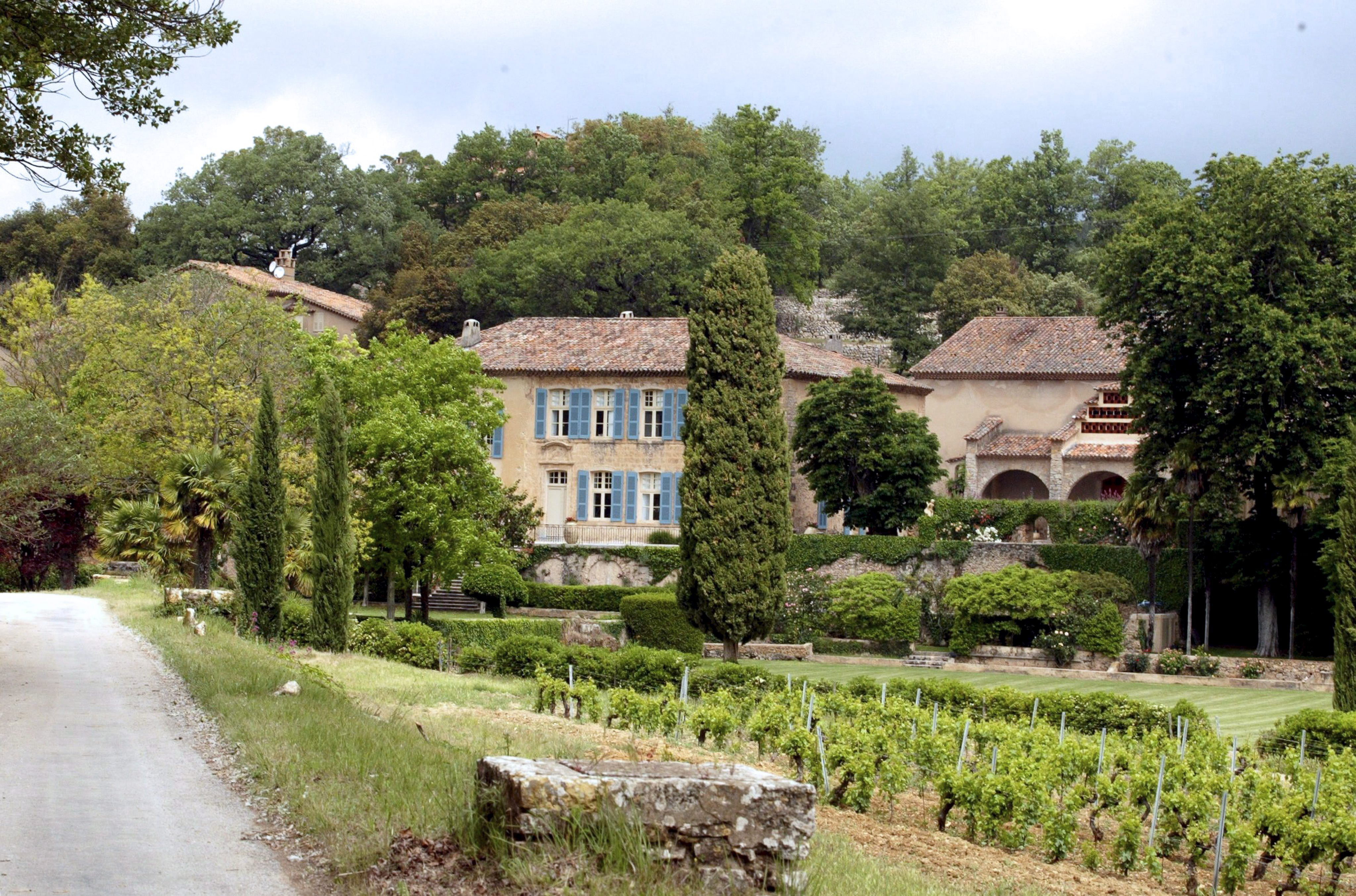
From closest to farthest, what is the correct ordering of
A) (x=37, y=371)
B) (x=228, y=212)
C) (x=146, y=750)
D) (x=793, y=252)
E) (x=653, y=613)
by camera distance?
(x=146, y=750)
(x=653, y=613)
(x=37, y=371)
(x=228, y=212)
(x=793, y=252)

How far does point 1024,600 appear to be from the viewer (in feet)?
115

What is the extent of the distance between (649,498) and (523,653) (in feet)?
77.0

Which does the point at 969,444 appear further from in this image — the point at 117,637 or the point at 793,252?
the point at 117,637

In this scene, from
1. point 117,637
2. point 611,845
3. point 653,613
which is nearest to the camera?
point 611,845

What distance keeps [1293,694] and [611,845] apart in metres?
27.0

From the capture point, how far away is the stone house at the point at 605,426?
4678cm

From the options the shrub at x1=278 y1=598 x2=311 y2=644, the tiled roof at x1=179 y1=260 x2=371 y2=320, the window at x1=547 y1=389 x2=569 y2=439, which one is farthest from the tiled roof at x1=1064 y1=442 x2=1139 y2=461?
the tiled roof at x1=179 y1=260 x2=371 y2=320

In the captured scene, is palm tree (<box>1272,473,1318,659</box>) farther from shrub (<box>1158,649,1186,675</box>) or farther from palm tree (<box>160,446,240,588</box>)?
palm tree (<box>160,446,240,588</box>)

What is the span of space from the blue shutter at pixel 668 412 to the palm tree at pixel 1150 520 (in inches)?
611

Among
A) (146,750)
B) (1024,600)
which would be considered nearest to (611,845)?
(146,750)

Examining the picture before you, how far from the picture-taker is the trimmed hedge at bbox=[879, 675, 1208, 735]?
21219mm

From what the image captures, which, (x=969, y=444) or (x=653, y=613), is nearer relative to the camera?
(x=653, y=613)

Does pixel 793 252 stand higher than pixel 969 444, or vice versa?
Result: pixel 793 252

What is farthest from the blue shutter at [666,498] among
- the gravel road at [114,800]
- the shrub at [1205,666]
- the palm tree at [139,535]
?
the gravel road at [114,800]
